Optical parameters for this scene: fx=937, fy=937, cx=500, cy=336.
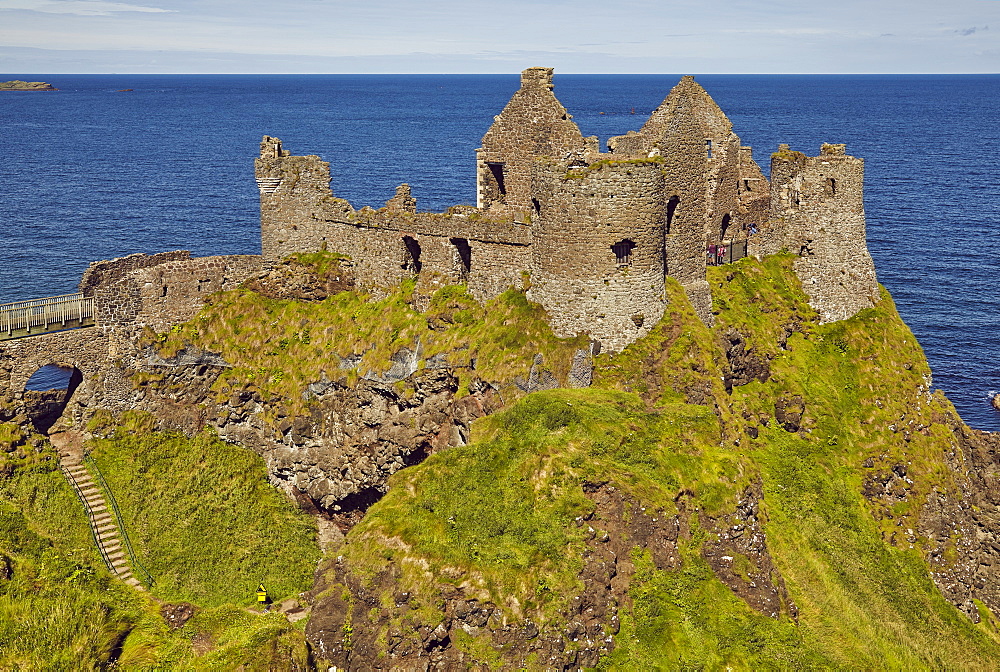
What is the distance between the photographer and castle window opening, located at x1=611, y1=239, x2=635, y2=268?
38750 mm

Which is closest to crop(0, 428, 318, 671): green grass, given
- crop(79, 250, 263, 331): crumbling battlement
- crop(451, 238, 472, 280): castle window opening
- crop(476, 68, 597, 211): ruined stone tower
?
crop(79, 250, 263, 331): crumbling battlement

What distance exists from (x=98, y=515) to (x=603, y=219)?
27.8 meters

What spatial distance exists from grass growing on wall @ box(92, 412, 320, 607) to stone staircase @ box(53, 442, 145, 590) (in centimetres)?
70

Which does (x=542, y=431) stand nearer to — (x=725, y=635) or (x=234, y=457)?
(x=725, y=635)

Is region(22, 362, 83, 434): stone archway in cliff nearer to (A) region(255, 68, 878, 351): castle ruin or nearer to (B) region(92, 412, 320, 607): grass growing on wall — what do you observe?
(B) region(92, 412, 320, 607): grass growing on wall

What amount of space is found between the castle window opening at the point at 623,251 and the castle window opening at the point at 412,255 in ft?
42.7

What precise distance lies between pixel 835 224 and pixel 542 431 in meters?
21.3

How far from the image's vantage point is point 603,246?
1523 inches

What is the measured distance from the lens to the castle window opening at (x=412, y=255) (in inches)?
1911

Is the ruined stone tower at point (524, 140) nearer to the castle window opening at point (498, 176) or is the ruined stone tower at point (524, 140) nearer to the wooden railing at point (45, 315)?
the castle window opening at point (498, 176)

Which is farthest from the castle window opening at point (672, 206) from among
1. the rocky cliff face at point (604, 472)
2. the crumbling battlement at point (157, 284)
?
the crumbling battlement at point (157, 284)

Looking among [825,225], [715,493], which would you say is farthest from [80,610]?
[825,225]

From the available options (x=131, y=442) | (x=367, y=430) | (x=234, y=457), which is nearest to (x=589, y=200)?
(x=367, y=430)

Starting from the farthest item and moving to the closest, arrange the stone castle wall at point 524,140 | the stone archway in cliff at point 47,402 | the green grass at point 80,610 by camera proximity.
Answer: the stone archway in cliff at point 47,402 < the stone castle wall at point 524,140 < the green grass at point 80,610
